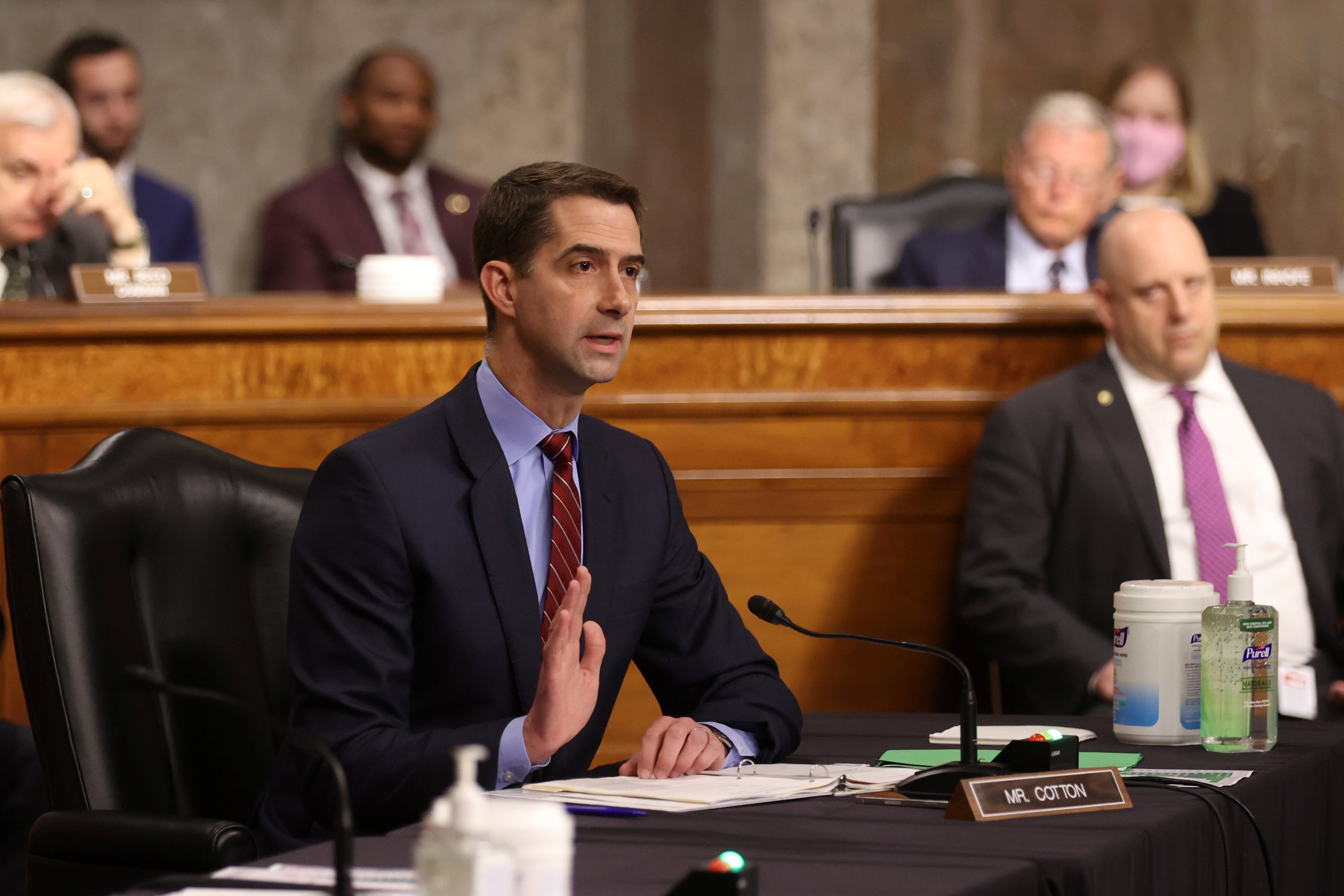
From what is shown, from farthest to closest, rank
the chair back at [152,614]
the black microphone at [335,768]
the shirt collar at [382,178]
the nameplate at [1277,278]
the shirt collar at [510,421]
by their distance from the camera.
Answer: the shirt collar at [382,178]
the nameplate at [1277,278]
the shirt collar at [510,421]
the chair back at [152,614]
the black microphone at [335,768]

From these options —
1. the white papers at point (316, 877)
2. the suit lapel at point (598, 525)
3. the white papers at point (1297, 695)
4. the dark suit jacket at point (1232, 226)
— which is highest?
the dark suit jacket at point (1232, 226)

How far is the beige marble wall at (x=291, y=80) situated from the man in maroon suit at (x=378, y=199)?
0.36m

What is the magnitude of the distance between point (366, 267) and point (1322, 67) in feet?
12.4

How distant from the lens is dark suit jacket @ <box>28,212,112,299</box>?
3.77 metres

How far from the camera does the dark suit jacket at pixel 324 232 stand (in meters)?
5.30

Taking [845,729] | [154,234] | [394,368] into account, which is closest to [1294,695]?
[845,729]

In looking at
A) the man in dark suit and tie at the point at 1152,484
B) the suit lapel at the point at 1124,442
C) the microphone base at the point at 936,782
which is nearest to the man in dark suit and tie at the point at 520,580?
the microphone base at the point at 936,782

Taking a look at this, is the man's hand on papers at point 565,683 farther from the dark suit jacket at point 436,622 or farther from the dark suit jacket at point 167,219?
the dark suit jacket at point 167,219

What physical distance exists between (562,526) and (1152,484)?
1.42m

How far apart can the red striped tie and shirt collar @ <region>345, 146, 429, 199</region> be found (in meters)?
3.72

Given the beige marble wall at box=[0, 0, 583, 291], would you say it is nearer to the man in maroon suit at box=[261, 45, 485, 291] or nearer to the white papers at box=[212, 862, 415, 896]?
the man in maroon suit at box=[261, 45, 485, 291]

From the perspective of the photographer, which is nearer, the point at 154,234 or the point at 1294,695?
the point at 1294,695

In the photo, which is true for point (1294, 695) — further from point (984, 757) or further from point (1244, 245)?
point (1244, 245)

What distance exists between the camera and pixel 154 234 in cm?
516
